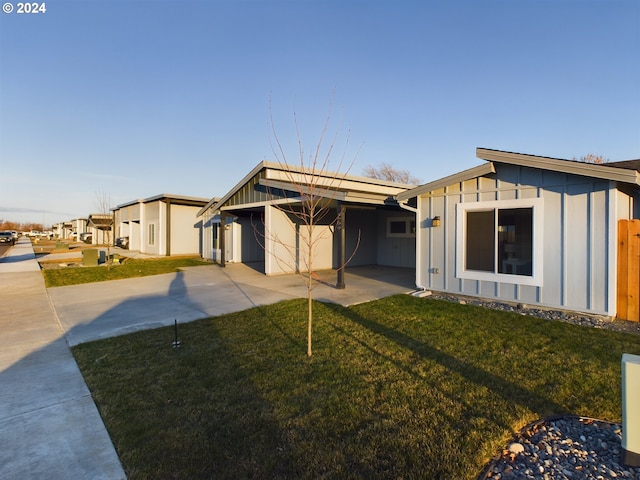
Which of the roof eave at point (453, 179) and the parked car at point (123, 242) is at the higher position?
the roof eave at point (453, 179)

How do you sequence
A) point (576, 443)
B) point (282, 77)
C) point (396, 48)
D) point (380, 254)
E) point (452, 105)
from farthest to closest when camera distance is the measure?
point (380, 254), point (452, 105), point (396, 48), point (282, 77), point (576, 443)

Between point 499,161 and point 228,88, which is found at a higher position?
point 228,88

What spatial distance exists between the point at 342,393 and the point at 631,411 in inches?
91.3

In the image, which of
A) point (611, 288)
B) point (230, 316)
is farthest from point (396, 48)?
point (230, 316)

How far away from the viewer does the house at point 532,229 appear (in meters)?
5.92

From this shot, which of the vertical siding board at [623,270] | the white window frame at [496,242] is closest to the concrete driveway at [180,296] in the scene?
the white window frame at [496,242]

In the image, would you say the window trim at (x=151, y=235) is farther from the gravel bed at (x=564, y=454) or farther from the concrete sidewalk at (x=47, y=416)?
the gravel bed at (x=564, y=454)

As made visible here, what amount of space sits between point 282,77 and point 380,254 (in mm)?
10001

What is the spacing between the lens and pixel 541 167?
634 centimetres

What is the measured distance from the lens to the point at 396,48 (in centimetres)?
1113

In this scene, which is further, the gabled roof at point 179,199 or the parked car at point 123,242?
the parked car at point 123,242

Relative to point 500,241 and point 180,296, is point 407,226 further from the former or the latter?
point 180,296

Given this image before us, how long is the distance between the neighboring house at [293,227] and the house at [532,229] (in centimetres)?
341

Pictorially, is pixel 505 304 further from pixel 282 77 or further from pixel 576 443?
pixel 282 77
